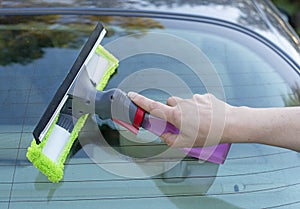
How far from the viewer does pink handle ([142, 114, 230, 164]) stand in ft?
5.96

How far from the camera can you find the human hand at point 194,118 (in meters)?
1.77

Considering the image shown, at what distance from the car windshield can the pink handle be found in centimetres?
3

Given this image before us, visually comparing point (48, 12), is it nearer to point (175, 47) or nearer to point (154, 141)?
point (175, 47)

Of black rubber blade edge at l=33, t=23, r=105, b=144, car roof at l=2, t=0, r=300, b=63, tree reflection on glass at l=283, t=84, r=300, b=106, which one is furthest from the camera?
car roof at l=2, t=0, r=300, b=63

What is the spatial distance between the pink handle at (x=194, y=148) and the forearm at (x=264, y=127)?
77mm

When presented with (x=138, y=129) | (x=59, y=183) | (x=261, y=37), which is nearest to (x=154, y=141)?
(x=138, y=129)

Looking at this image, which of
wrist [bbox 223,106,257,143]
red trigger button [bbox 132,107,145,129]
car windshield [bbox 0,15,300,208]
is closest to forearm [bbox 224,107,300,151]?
wrist [bbox 223,106,257,143]

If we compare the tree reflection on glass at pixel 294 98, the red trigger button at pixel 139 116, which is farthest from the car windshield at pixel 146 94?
the red trigger button at pixel 139 116

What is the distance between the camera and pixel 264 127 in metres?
1.81

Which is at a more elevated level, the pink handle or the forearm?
the forearm

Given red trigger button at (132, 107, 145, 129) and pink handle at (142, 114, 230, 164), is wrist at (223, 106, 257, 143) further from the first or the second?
red trigger button at (132, 107, 145, 129)

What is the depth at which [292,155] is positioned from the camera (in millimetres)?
1971

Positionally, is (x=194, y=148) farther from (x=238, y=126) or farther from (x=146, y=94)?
(x=146, y=94)

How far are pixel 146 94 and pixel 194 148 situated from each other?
38cm
